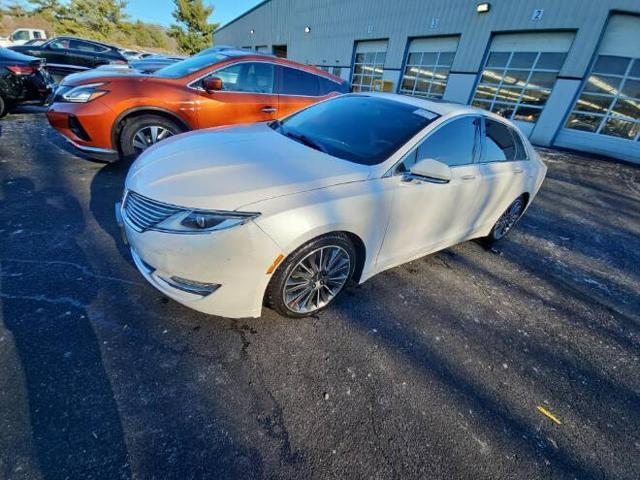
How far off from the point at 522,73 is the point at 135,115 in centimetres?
1218

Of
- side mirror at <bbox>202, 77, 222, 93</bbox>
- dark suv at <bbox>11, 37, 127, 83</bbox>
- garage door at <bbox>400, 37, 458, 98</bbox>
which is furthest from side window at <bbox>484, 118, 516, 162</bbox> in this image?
dark suv at <bbox>11, 37, 127, 83</bbox>

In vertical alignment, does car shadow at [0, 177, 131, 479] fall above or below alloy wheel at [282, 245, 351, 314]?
below

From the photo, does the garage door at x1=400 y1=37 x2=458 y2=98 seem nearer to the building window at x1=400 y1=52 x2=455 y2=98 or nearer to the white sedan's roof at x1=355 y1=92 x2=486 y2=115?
the building window at x1=400 y1=52 x2=455 y2=98

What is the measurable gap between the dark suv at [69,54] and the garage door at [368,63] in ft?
37.0

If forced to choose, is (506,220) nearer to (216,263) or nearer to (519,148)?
(519,148)

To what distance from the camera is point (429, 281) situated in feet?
9.91

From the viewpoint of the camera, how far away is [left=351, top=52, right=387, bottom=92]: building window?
52.2 ft

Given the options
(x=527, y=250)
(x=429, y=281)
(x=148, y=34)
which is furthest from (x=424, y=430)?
(x=148, y=34)

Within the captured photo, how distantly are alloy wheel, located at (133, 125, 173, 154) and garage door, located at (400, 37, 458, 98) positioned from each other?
1129cm

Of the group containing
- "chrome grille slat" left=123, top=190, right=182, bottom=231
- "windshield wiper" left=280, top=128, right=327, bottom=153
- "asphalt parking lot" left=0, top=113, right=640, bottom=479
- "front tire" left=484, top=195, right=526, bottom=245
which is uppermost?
"windshield wiper" left=280, top=128, right=327, bottom=153

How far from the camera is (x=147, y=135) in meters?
4.21

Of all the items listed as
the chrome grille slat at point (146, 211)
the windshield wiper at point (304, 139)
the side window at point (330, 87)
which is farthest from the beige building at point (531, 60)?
the chrome grille slat at point (146, 211)

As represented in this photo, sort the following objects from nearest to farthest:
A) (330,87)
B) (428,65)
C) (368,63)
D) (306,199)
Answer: (306,199)
(330,87)
(428,65)
(368,63)

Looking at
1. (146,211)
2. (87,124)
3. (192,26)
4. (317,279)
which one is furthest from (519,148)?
(192,26)
